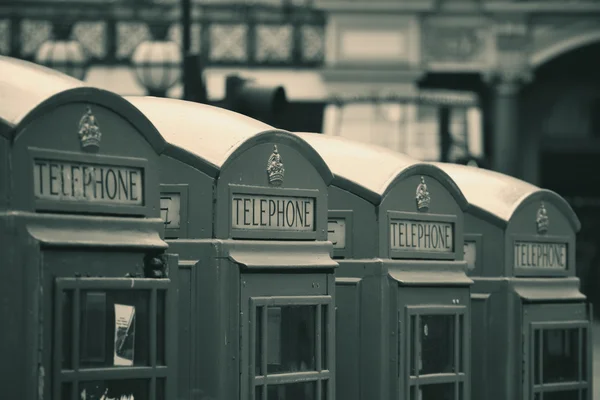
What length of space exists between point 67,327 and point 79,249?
304 millimetres

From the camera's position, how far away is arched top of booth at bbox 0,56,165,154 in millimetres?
5707

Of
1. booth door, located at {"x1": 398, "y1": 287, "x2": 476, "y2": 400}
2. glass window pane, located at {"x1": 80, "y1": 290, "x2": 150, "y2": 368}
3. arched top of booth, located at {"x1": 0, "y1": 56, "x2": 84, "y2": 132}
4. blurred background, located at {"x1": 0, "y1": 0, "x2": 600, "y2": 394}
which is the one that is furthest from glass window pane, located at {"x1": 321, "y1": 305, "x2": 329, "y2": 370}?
blurred background, located at {"x1": 0, "y1": 0, "x2": 600, "y2": 394}

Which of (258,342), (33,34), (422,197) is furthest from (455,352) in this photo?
(33,34)

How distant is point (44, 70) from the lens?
6.27 m

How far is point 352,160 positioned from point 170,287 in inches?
97.6

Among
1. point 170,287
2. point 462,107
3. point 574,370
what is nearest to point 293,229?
point 170,287

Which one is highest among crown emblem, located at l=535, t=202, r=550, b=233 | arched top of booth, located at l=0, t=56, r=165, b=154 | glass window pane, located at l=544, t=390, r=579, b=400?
arched top of booth, located at l=0, t=56, r=165, b=154

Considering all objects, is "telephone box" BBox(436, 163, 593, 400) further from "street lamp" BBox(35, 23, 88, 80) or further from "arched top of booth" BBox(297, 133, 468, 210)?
"street lamp" BBox(35, 23, 88, 80)

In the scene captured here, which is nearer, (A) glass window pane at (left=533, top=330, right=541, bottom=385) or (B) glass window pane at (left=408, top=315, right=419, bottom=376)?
(B) glass window pane at (left=408, top=315, right=419, bottom=376)

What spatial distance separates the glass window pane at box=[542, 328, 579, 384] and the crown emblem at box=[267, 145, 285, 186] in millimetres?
3120

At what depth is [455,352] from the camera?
8.55m

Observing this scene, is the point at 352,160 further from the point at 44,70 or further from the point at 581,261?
the point at 581,261

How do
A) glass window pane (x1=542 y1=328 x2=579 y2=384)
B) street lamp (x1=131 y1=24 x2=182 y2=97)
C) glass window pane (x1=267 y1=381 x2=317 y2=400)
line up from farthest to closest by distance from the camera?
street lamp (x1=131 y1=24 x2=182 y2=97) < glass window pane (x1=542 y1=328 x2=579 y2=384) < glass window pane (x1=267 y1=381 x2=317 y2=400)

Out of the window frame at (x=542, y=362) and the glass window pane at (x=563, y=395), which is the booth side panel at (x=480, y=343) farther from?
the glass window pane at (x=563, y=395)
